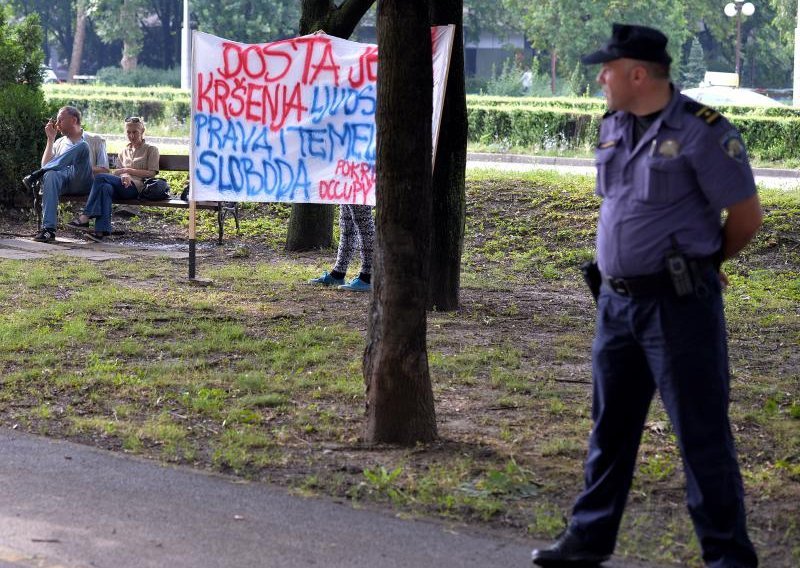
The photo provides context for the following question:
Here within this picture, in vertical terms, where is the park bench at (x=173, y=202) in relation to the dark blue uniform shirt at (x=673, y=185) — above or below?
below

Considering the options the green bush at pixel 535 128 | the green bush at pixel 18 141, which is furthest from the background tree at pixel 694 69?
the green bush at pixel 18 141

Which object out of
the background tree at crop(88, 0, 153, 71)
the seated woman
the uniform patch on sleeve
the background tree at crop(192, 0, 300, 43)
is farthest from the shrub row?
the background tree at crop(88, 0, 153, 71)

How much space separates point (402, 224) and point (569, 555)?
181cm

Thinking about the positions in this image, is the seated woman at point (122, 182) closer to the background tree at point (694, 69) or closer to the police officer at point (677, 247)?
the police officer at point (677, 247)

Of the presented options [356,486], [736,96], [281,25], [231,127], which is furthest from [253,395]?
[281,25]

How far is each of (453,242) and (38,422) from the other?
382 cm

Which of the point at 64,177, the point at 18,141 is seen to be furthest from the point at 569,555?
the point at 18,141

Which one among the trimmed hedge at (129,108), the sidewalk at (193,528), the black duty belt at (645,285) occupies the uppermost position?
the trimmed hedge at (129,108)

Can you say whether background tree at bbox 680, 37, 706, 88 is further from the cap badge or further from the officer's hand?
the cap badge

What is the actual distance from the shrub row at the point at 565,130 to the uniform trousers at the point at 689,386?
19425 millimetres

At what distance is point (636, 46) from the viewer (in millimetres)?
3898

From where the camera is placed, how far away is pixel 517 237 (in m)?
13.0

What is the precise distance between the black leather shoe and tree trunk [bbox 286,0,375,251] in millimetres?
8142

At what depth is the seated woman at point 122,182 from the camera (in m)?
12.8
